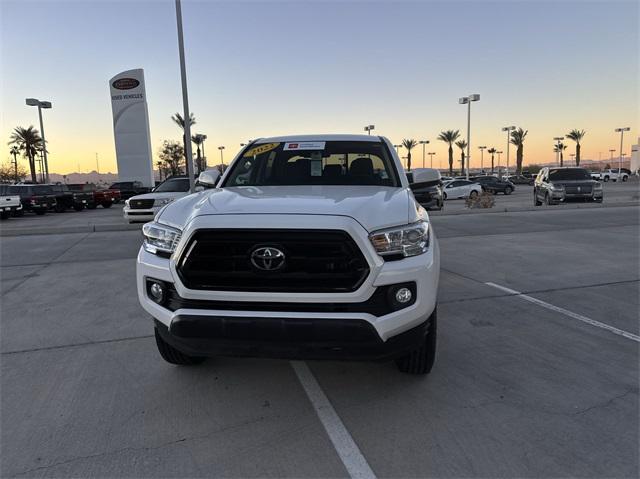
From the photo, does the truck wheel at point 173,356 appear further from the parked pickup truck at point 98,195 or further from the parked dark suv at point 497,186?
the parked dark suv at point 497,186

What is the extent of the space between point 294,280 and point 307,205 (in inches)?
19.9

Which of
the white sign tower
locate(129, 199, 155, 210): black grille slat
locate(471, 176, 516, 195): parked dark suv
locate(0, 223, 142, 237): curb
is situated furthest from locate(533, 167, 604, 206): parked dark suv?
the white sign tower

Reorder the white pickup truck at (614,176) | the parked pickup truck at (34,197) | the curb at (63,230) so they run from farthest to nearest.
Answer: the white pickup truck at (614,176) < the parked pickup truck at (34,197) < the curb at (63,230)

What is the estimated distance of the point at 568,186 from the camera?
57.1ft

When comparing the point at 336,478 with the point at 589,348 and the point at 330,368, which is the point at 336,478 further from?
the point at 589,348

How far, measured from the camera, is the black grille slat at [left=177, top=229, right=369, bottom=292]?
2.57 metres

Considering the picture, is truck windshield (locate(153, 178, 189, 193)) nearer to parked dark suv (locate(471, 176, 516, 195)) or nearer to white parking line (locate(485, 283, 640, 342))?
white parking line (locate(485, 283, 640, 342))

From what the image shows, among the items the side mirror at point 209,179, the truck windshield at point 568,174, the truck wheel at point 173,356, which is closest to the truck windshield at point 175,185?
the side mirror at point 209,179

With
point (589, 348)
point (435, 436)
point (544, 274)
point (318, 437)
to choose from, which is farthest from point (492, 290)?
point (318, 437)

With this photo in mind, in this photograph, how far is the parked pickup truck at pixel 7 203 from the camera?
21.2m

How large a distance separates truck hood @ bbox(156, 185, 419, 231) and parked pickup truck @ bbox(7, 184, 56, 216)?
961 inches

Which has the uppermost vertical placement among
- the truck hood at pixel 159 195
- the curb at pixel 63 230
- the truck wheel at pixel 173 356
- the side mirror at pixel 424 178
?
the side mirror at pixel 424 178

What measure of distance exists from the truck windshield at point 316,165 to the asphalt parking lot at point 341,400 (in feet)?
5.34

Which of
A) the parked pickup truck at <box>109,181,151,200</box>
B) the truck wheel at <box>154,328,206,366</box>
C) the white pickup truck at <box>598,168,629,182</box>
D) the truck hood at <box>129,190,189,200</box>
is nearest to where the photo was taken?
the truck wheel at <box>154,328,206,366</box>
